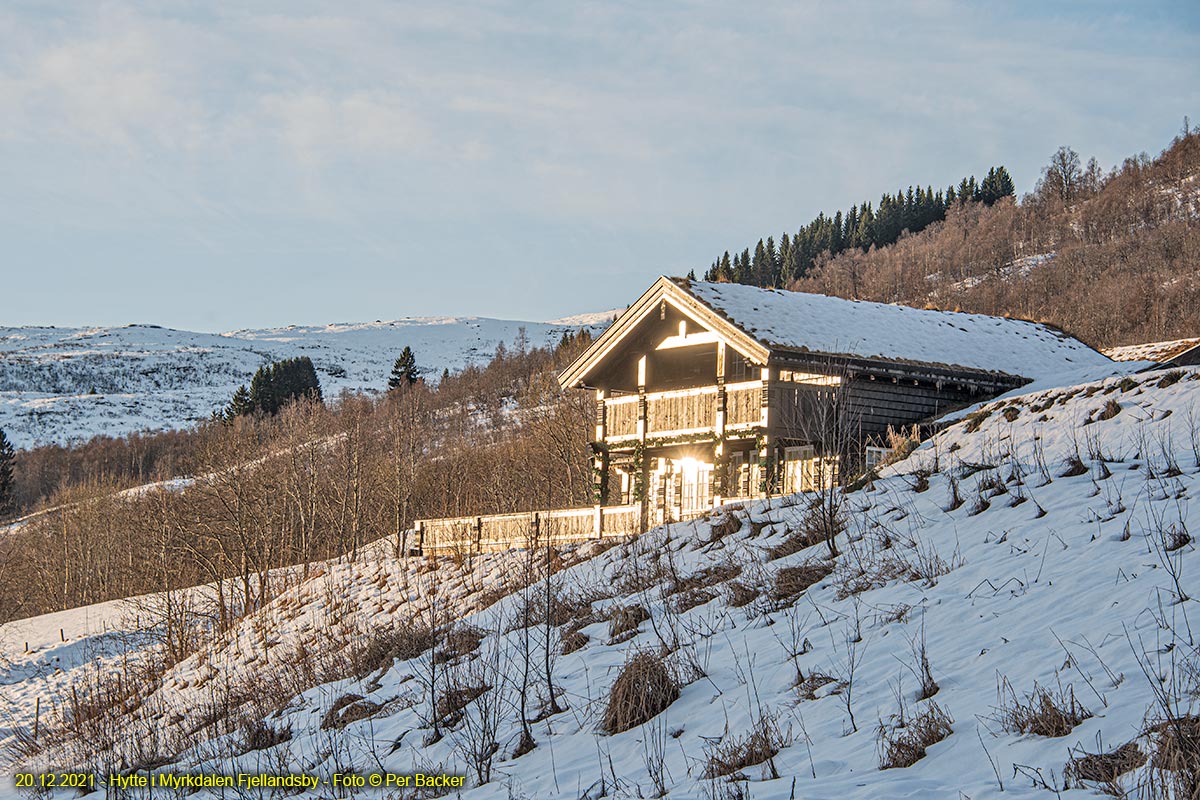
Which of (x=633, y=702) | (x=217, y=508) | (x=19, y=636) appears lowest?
(x=19, y=636)

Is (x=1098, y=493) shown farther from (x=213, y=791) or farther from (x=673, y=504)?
(x=673, y=504)

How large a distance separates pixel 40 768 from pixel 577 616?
7751 millimetres

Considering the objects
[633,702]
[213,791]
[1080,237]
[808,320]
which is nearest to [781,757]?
[633,702]

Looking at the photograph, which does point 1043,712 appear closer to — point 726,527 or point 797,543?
point 797,543

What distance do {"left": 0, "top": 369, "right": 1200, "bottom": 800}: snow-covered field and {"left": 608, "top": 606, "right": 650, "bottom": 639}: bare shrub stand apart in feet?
0.33

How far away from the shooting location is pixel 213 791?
10.3 meters

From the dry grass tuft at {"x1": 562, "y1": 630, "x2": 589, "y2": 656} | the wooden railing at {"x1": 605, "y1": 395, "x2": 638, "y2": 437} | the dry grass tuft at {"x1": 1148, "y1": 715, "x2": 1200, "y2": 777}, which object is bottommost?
the dry grass tuft at {"x1": 562, "y1": 630, "x2": 589, "y2": 656}

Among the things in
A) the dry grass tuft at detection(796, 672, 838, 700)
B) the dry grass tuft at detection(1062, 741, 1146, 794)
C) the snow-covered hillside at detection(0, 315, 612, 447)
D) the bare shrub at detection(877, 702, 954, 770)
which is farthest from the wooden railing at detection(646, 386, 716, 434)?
the snow-covered hillside at detection(0, 315, 612, 447)

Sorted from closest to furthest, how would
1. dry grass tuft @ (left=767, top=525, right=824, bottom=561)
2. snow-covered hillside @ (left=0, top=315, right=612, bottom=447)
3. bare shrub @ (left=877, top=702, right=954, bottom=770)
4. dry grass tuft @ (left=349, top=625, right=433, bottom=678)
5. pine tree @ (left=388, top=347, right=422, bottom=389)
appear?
bare shrub @ (left=877, top=702, right=954, bottom=770) < dry grass tuft @ (left=767, top=525, right=824, bottom=561) < dry grass tuft @ (left=349, top=625, right=433, bottom=678) < pine tree @ (left=388, top=347, right=422, bottom=389) < snow-covered hillside @ (left=0, top=315, right=612, bottom=447)

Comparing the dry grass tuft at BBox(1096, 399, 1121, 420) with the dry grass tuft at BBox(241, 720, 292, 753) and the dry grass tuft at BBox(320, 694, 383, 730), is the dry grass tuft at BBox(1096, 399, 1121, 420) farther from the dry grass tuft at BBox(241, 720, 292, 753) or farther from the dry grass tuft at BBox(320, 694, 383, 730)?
the dry grass tuft at BBox(241, 720, 292, 753)

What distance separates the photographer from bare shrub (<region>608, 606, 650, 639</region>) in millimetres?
12625

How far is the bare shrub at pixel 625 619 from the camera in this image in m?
12.6

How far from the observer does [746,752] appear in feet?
25.3

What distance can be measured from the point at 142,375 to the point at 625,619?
160 meters
